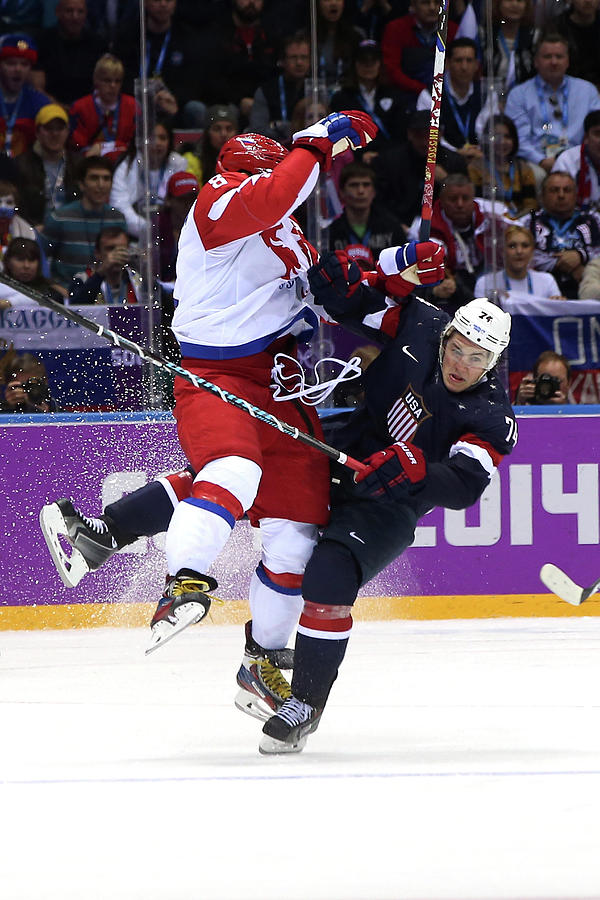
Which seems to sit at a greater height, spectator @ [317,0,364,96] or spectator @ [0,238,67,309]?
spectator @ [317,0,364,96]

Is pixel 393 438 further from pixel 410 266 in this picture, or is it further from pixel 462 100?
pixel 462 100

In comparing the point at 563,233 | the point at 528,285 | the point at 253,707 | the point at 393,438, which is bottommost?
the point at 253,707

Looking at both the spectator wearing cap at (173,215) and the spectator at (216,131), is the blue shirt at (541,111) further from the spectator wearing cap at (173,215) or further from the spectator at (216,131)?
the spectator wearing cap at (173,215)

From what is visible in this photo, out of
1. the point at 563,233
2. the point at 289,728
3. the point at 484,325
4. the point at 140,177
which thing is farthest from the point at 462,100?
the point at 289,728

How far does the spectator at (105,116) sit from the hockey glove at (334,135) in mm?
2521

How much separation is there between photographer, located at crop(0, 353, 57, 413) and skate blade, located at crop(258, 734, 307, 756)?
8.06ft

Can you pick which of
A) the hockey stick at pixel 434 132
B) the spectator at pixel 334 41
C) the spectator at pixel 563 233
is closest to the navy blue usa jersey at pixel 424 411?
the hockey stick at pixel 434 132

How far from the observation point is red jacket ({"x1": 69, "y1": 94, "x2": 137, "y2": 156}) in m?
5.64

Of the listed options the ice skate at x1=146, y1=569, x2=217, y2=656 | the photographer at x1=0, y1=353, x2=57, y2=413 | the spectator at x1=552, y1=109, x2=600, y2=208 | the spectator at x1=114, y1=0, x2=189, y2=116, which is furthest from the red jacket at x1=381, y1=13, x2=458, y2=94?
the ice skate at x1=146, y1=569, x2=217, y2=656

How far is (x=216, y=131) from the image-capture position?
5809 millimetres

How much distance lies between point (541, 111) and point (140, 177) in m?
1.75

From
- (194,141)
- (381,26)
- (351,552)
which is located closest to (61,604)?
(194,141)

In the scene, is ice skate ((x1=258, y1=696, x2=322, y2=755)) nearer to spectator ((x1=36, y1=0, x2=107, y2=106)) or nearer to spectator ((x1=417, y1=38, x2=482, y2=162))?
spectator ((x1=417, y1=38, x2=482, y2=162))

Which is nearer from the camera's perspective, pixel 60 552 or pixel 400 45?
pixel 60 552
